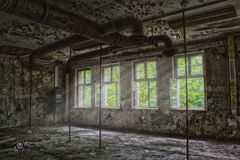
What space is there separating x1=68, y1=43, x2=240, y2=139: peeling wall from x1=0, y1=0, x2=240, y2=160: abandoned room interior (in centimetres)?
3

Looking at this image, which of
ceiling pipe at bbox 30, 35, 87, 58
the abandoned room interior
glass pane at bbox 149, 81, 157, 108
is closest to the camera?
the abandoned room interior

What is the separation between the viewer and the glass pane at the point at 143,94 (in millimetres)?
7285

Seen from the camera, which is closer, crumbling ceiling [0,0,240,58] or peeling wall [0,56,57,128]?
crumbling ceiling [0,0,240,58]

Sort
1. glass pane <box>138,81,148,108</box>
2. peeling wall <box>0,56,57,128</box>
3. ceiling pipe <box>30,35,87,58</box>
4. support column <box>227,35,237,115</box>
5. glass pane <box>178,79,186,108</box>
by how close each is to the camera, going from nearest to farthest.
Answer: ceiling pipe <box>30,35,87,58</box> → support column <box>227,35,237,115</box> → glass pane <box>178,79,186,108</box> → glass pane <box>138,81,148,108</box> → peeling wall <box>0,56,57,128</box>

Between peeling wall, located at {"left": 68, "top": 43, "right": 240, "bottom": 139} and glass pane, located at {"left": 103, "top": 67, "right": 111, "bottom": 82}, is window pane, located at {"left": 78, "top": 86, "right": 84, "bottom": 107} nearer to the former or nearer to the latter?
peeling wall, located at {"left": 68, "top": 43, "right": 240, "bottom": 139}

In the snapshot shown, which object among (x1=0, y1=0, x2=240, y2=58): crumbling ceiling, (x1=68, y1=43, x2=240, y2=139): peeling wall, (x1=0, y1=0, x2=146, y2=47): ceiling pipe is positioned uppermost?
(x1=0, y1=0, x2=240, y2=58): crumbling ceiling

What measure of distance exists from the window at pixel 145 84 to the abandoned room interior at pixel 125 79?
35 millimetres

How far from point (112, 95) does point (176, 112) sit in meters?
2.74

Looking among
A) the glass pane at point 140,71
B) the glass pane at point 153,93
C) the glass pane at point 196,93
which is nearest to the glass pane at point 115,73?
the glass pane at point 140,71

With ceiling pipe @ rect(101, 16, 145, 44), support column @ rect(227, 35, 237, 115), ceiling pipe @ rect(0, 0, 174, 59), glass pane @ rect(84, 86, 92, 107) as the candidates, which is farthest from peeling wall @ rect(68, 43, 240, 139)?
ceiling pipe @ rect(101, 16, 145, 44)

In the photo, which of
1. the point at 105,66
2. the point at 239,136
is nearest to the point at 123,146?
the point at 239,136

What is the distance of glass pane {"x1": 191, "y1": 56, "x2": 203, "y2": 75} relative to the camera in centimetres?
618

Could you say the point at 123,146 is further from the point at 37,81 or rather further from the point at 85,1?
the point at 37,81

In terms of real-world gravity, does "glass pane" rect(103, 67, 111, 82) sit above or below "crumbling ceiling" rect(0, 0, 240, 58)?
below
